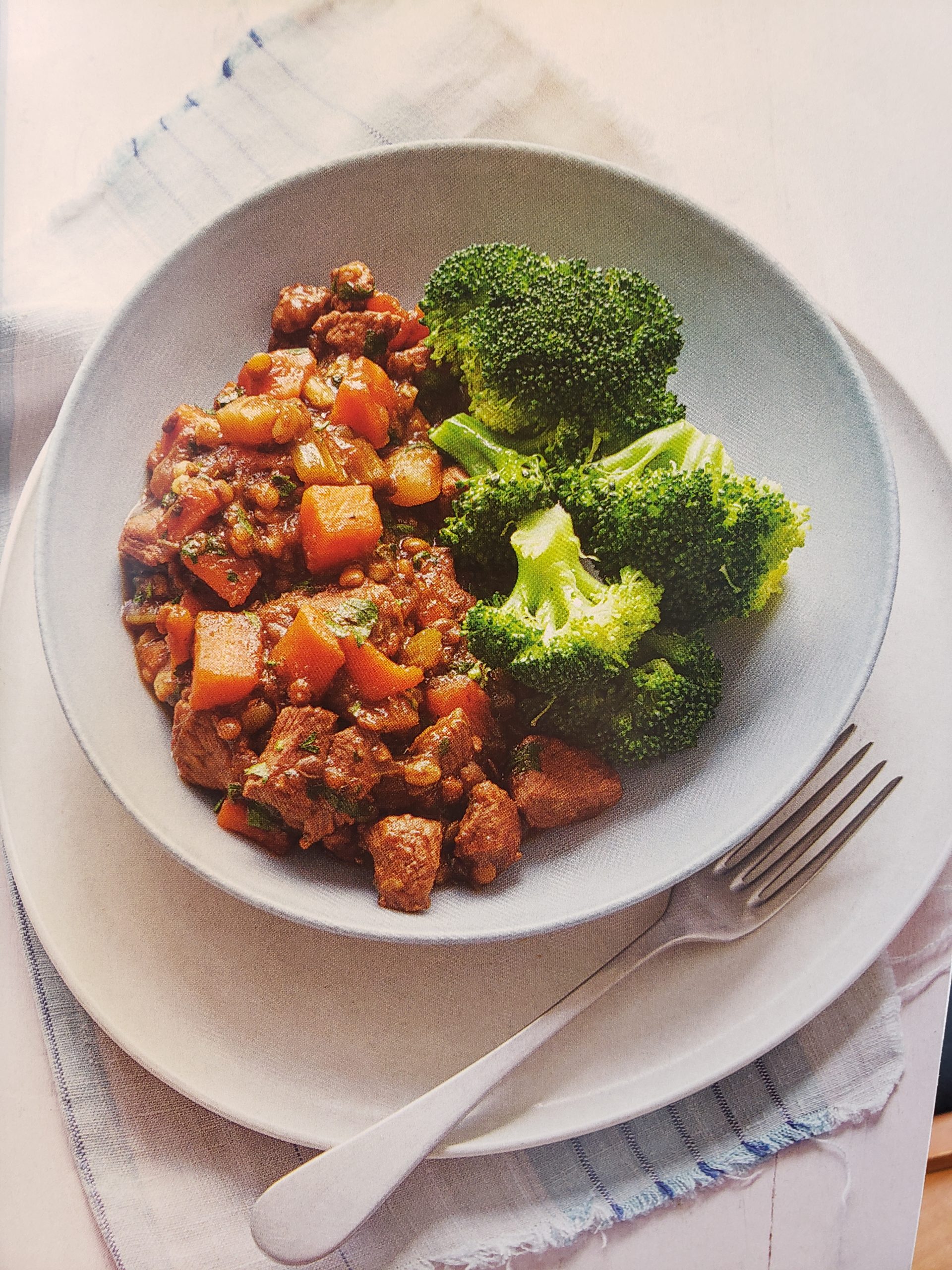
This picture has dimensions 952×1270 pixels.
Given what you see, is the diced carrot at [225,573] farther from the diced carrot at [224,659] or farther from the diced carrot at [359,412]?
the diced carrot at [359,412]

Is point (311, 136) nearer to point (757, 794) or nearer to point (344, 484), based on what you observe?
point (344, 484)

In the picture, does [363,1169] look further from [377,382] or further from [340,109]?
[340,109]

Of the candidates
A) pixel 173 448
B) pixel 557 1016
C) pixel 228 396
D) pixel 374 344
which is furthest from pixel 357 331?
pixel 557 1016

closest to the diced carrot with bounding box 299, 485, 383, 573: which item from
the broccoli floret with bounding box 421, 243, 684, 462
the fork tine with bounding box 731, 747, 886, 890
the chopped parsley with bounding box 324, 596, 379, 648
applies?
the chopped parsley with bounding box 324, 596, 379, 648

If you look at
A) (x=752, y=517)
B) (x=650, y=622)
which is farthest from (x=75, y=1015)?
(x=752, y=517)

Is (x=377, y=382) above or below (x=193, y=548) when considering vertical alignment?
above

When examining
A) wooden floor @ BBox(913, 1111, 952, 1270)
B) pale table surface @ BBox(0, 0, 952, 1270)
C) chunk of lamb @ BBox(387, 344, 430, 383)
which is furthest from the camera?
pale table surface @ BBox(0, 0, 952, 1270)

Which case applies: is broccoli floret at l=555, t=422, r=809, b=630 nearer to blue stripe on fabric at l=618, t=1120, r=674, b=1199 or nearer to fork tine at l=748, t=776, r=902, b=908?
fork tine at l=748, t=776, r=902, b=908
